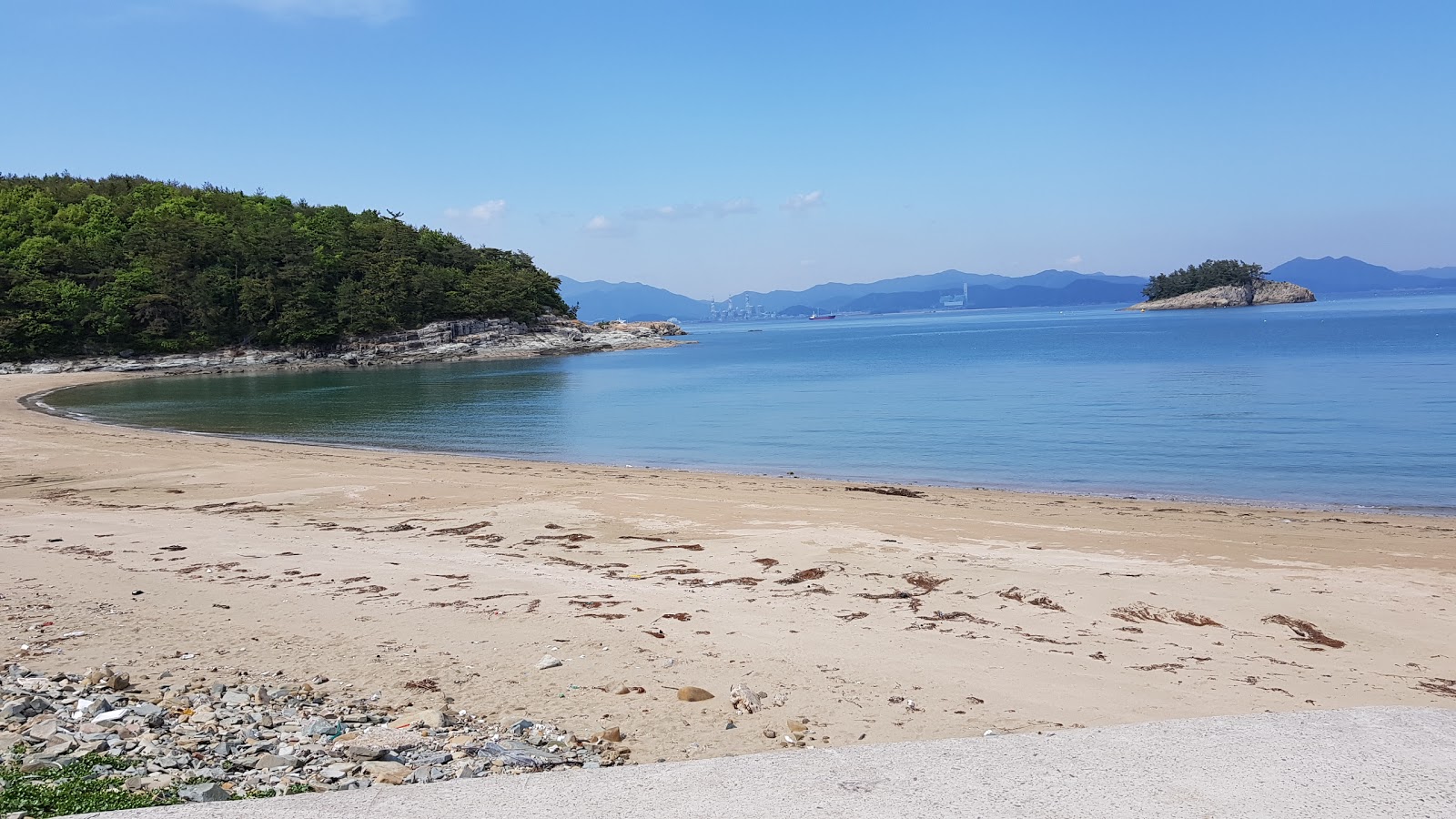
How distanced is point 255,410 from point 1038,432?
1287 inches

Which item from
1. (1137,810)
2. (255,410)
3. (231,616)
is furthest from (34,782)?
(255,410)

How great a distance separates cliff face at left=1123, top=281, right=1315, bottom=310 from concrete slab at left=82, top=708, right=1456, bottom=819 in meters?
204

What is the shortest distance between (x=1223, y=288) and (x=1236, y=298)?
3.04 m

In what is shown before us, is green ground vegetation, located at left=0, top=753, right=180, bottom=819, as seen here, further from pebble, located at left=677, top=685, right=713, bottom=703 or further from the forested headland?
the forested headland

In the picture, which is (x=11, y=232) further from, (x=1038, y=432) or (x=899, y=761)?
(x=899, y=761)

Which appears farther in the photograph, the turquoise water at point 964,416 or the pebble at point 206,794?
the turquoise water at point 964,416

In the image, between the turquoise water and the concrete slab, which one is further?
the turquoise water

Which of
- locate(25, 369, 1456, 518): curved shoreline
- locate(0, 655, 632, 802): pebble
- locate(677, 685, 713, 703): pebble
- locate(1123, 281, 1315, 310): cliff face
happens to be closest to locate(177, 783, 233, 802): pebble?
locate(0, 655, 632, 802): pebble

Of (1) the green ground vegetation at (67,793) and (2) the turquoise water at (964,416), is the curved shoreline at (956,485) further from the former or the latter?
(1) the green ground vegetation at (67,793)

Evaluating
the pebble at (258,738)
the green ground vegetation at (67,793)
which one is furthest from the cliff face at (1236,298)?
the green ground vegetation at (67,793)

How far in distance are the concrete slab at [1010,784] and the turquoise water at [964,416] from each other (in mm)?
13901

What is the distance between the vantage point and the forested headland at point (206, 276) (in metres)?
72.0

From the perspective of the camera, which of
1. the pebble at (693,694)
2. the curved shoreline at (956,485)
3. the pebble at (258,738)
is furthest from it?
the curved shoreline at (956,485)

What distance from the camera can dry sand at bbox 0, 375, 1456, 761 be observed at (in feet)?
19.6
